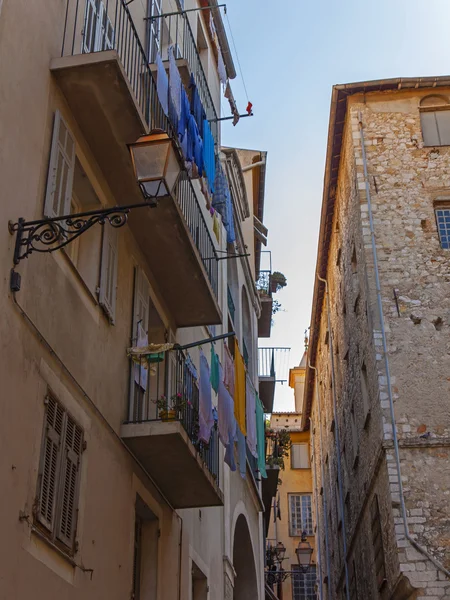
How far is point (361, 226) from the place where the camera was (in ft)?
69.4

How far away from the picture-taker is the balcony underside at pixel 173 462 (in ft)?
30.5

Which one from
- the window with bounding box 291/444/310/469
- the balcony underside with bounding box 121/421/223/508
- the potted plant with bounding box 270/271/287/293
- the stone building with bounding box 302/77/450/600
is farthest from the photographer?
the window with bounding box 291/444/310/469

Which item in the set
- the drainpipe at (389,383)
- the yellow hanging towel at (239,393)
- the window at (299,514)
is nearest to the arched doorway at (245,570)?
the drainpipe at (389,383)

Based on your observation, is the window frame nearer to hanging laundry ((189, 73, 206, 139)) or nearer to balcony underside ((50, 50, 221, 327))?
balcony underside ((50, 50, 221, 327))

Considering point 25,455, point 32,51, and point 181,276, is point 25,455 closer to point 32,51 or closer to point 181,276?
point 32,51

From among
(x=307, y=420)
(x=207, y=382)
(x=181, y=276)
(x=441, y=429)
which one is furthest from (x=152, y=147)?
(x=307, y=420)

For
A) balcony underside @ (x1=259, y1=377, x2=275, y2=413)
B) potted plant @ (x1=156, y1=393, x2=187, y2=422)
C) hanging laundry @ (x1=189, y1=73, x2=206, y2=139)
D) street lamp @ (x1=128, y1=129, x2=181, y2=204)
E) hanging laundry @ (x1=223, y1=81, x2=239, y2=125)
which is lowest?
potted plant @ (x1=156, y1=393, x2=187, y2=422)

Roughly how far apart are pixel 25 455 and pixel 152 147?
2.68 m

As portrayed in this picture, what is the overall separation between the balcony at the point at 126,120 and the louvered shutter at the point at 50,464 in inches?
117

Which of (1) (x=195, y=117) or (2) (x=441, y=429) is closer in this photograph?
(1) (x=195, y=117)

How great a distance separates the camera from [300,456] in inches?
1641

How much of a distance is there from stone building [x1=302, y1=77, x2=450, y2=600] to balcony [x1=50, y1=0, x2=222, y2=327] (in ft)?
24.6

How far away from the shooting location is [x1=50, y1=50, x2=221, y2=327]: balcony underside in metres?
8.34

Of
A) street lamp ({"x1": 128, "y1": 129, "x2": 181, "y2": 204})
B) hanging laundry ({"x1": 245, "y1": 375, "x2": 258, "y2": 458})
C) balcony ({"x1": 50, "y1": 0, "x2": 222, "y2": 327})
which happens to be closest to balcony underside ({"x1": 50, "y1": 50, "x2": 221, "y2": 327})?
balcony ({"x1": 50, "y1": 0, "x2": 222, "y2": 327})
